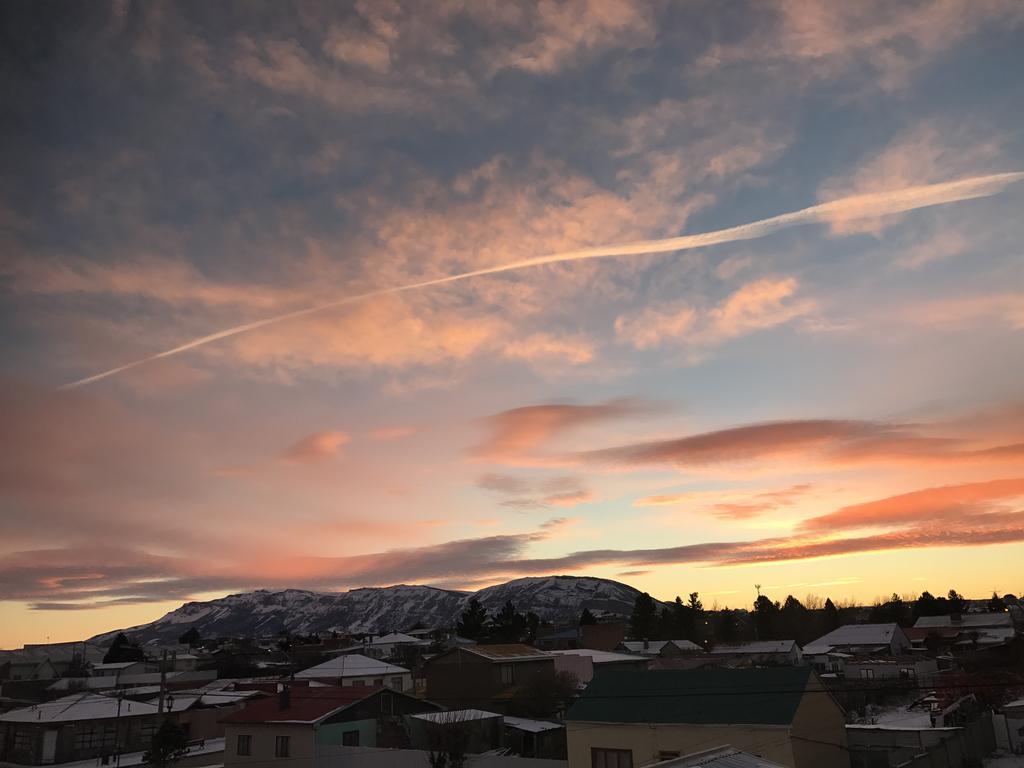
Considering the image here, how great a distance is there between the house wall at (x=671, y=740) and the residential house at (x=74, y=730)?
3356 centimetres

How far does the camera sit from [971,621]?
11969cm

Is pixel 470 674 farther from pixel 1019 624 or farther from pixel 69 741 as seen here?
pixel 1019 624

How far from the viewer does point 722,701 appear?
29547 millimetres

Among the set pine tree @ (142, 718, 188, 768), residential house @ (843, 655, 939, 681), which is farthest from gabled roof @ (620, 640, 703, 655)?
pine tree @ (142, 718, 188, 768)

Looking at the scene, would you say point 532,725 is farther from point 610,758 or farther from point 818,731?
point 818,731

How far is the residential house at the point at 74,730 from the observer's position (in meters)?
53.1

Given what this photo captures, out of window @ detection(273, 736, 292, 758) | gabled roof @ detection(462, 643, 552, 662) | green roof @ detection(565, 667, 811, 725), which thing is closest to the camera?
green roof @ detection(565, 667, 811, 725)

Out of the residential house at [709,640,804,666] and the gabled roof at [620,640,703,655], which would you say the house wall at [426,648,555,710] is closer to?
the residential house at [709,640,804,666]

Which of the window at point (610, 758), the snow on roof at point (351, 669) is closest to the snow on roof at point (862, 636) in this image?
the snow on roof at point (351, 669)

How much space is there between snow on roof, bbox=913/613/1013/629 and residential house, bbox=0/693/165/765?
114 meters

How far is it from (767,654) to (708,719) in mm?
68279

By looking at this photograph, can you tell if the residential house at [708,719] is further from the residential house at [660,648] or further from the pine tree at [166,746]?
the residential house at [660,648]

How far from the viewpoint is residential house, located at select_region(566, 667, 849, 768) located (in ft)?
91.9

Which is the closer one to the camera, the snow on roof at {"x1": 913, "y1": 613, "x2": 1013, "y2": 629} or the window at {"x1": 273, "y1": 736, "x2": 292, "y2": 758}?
the window at {"x1": 273, "y1": 736, "x2": 292, "y2": 758}
